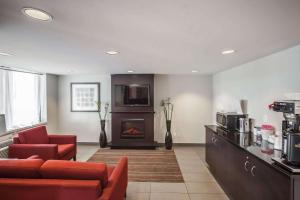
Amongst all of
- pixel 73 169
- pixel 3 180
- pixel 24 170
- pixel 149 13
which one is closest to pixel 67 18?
pixel 149 13

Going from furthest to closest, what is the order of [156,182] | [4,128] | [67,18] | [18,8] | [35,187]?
1. [4,128]
2. [156,182]
3. [35,187]
4. [67,18]
5. [18,8]

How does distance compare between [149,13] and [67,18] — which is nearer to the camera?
[149,13]

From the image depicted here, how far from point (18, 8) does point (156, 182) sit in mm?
3204

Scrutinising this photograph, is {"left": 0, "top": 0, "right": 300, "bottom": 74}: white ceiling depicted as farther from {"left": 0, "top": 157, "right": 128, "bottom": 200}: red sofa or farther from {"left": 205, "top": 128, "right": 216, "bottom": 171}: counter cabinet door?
{"left": 205, "top": 128, "right": 216, "bottom": 171}: counter cabinet door

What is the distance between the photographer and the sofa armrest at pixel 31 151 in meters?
3.45

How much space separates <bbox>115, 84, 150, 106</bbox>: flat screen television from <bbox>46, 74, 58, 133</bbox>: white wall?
6.29 ft

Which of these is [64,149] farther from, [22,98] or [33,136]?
[22,98]

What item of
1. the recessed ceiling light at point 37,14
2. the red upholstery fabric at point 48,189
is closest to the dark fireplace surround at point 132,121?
the red upholstery fabric at point 48,189

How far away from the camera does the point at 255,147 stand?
8.07ft

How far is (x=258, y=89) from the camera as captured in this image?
3156 millimetres

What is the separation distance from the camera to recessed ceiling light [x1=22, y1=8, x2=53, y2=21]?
4.66ft

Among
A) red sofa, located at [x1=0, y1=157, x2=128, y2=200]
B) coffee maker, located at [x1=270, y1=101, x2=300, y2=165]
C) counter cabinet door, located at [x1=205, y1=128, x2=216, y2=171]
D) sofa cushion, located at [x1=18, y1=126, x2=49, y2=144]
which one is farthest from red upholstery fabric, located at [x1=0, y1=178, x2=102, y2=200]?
counter cabinet door, located at [x1=205, y1=128, x2=216, y2=171]

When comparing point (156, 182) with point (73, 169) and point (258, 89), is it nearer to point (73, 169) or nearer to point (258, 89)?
point (73, 169)

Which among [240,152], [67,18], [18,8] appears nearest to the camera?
[18,8]
